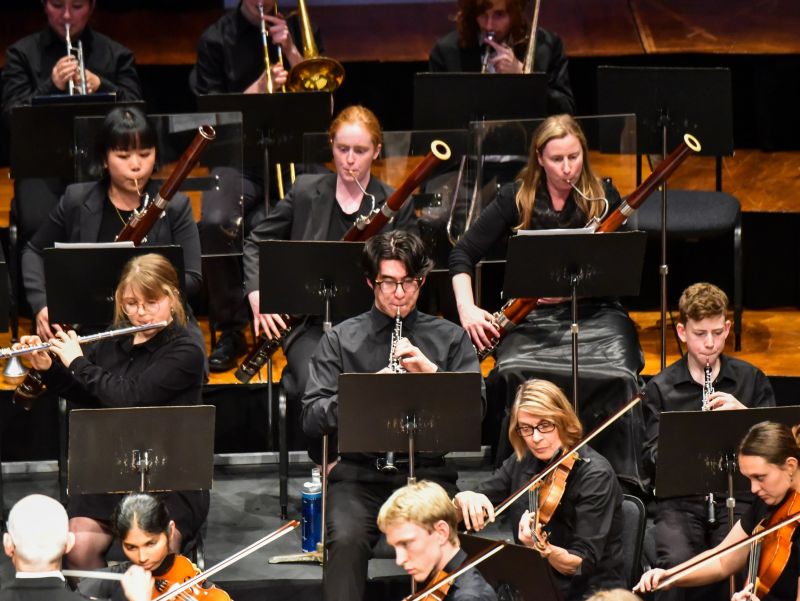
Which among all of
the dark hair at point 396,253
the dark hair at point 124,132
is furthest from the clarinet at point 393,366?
the dark hair at point 124,132

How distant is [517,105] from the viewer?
571cm

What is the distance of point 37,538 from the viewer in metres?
3.31

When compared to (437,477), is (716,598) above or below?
below

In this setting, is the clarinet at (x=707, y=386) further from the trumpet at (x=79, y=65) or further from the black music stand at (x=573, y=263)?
the trumpet at (x=79, y=65)

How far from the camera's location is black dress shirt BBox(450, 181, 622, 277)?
203 inches

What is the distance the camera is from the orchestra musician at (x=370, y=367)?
4.31 metres

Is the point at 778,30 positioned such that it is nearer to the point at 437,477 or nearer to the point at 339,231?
the point at 339,231

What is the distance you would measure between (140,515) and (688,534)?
64.2 inches

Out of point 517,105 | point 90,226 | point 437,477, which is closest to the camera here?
point 437,477

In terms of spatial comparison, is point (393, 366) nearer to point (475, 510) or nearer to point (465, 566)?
point (475, 510)

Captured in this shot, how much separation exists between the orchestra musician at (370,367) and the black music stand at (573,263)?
10.8 inches

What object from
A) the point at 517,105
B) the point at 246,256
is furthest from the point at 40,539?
the point at 517,105

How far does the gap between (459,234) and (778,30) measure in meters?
2.89

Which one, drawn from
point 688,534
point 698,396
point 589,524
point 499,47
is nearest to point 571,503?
point 589,524
